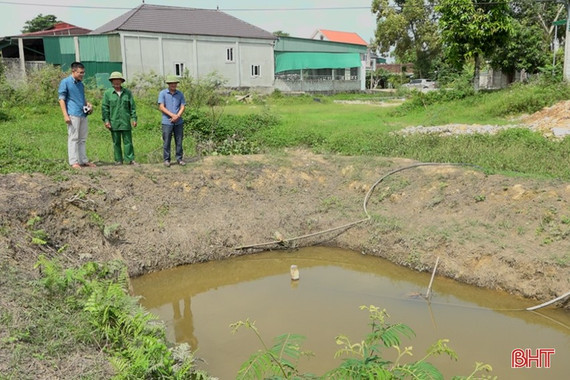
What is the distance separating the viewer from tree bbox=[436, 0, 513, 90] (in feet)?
61.2

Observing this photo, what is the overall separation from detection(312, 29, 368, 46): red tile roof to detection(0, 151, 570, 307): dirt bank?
36.3m

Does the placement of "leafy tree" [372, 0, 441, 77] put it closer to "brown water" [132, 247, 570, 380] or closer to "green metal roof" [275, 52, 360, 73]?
"green metal roof" [275, 52, 360, 73]

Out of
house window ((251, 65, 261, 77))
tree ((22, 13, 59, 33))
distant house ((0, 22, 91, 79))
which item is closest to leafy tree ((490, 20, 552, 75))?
house window ((251, 65, 261, 77))

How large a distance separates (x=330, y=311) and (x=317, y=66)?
85.5ft

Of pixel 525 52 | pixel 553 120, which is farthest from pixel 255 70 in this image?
pixel 553 120

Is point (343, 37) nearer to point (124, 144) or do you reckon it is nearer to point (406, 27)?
point (406, 27)

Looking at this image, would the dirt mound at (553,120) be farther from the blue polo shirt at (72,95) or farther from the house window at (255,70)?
the house window at (255,70)

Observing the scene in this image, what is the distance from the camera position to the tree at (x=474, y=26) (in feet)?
61.2

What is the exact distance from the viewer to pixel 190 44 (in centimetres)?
2442

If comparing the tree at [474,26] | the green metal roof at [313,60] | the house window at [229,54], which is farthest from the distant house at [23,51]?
the tree at [474,26]

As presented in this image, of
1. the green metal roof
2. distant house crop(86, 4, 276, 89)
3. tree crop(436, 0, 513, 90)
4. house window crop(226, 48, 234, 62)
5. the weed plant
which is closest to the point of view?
the weed plant

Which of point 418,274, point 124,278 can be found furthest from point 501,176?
point 124,278

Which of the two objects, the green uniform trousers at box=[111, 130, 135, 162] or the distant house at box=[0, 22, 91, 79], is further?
the distant house at box=[0, 22, 91, 79]

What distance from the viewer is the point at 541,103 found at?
15.3 meters
